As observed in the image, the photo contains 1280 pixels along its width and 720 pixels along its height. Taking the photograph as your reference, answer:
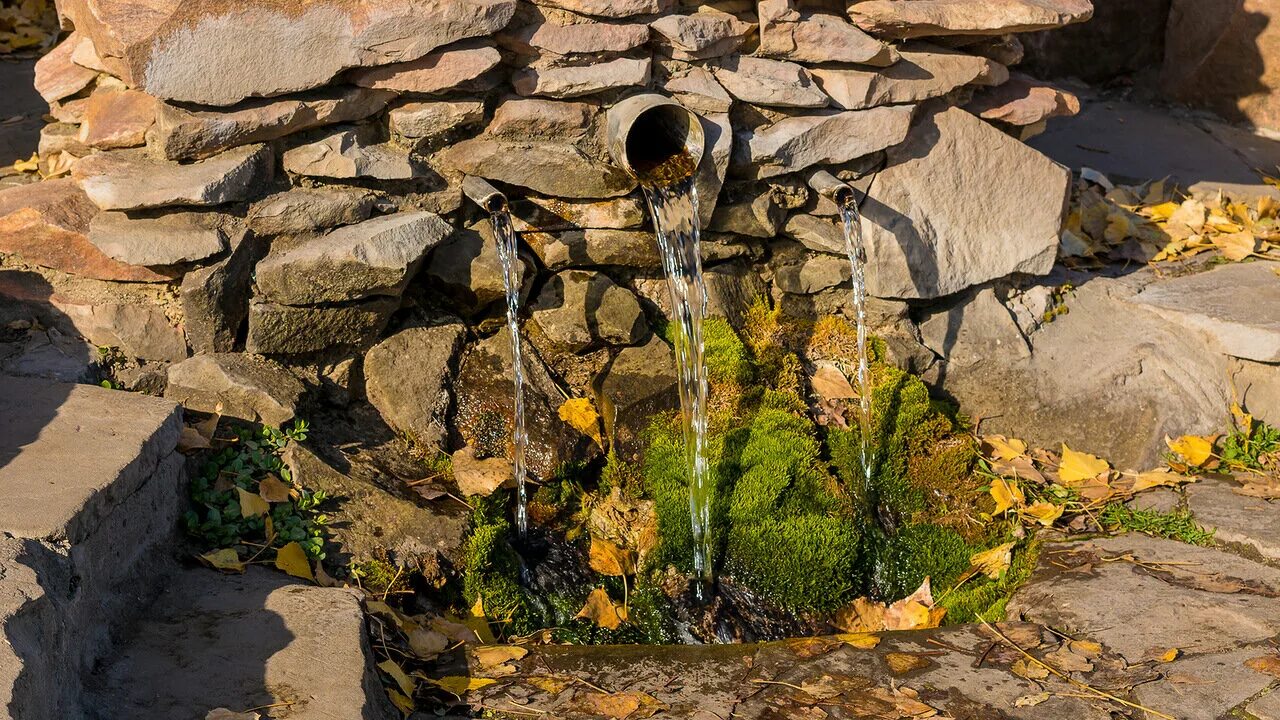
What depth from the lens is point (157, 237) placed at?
3.83 meters

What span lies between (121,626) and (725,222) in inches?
99.8

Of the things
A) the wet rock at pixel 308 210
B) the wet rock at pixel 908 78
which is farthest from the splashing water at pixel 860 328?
the wet rock at pixel 308 210

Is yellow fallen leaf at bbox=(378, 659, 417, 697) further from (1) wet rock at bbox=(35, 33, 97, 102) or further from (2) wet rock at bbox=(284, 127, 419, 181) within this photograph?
(1) wet rock at bbox=(35, 33, 97, 102)

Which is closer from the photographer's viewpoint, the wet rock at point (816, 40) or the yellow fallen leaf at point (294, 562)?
the yellow fallen leaf at point (294, 562)

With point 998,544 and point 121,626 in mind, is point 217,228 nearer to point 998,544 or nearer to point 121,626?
point 121,626

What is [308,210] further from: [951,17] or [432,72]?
[951,17]

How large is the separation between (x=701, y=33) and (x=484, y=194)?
96 centimetres

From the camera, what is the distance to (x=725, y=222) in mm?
4582

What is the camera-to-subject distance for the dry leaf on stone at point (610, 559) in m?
4.16

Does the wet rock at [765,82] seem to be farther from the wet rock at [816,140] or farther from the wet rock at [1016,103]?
the wet rock at [1016,103]

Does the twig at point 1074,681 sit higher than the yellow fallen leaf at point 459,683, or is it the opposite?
the yellow fallen leaf at point 459,683

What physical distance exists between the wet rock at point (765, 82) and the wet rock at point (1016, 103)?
91 centimetres

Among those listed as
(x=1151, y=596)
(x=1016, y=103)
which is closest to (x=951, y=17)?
(x=1016, y=103)

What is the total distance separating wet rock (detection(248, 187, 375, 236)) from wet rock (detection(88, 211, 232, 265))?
14 centimetres
